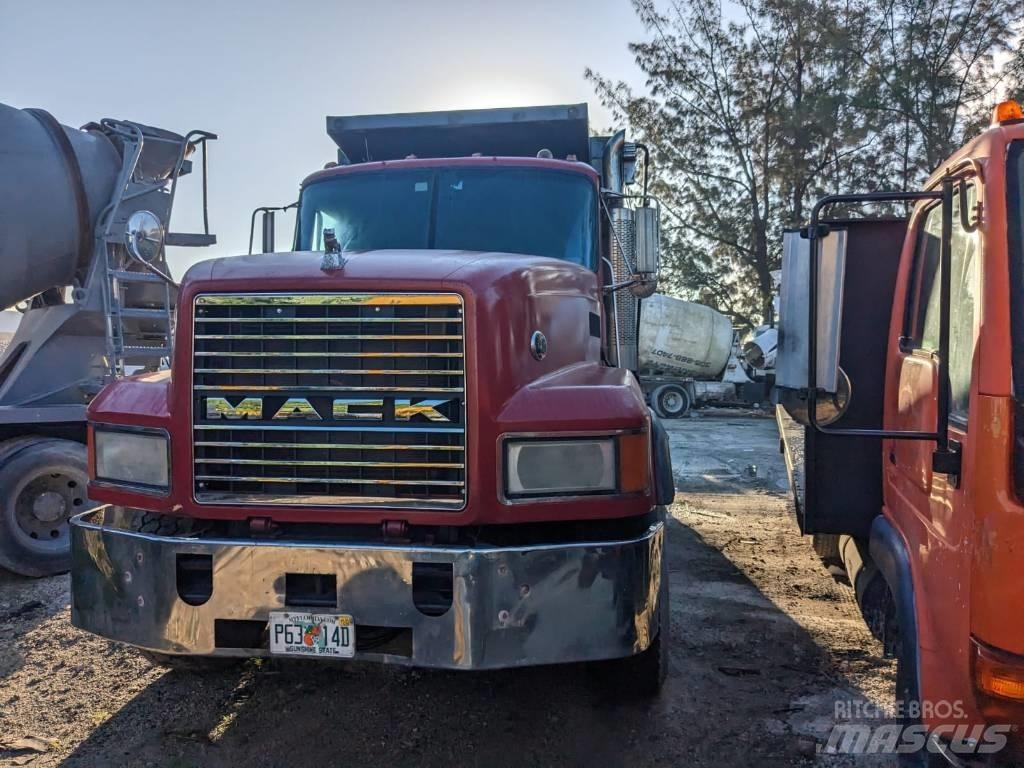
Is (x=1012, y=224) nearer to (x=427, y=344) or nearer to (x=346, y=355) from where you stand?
(x=427, y=344)

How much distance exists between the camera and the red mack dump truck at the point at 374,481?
2.90 meters

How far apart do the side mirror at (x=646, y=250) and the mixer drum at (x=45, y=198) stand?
4.35 meters

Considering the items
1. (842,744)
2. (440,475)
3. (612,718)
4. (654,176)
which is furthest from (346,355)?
(654,176)

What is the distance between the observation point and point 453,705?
3730 millimetres

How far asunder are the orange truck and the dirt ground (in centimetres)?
58

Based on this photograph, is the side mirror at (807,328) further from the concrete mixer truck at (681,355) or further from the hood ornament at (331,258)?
the concrete mixer truck at (681,355)

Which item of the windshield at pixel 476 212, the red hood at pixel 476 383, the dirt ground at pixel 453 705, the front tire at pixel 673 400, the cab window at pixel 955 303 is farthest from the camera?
the front tire at pixel 673 400

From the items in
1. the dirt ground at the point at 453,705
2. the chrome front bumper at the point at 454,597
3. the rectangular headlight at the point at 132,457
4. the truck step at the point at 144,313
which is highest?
the truck step at the point at 144,313

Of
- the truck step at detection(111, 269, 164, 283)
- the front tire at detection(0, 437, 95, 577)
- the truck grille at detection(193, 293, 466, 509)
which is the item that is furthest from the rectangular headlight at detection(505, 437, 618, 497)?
the truck step at detection(111, 269, 164, 283)

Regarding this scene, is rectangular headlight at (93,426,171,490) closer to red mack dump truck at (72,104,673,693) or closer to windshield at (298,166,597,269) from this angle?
red mack dump truck at (72,104,673,693)

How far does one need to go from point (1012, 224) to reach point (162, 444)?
10.1 ft

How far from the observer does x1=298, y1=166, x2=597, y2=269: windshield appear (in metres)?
4.46

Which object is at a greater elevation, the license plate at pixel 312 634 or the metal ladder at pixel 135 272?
the metal ladder at pixel 135 272

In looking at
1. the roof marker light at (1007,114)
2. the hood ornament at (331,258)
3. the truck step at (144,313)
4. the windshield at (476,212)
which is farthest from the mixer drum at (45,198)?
the roof marker light at (1007,114)
